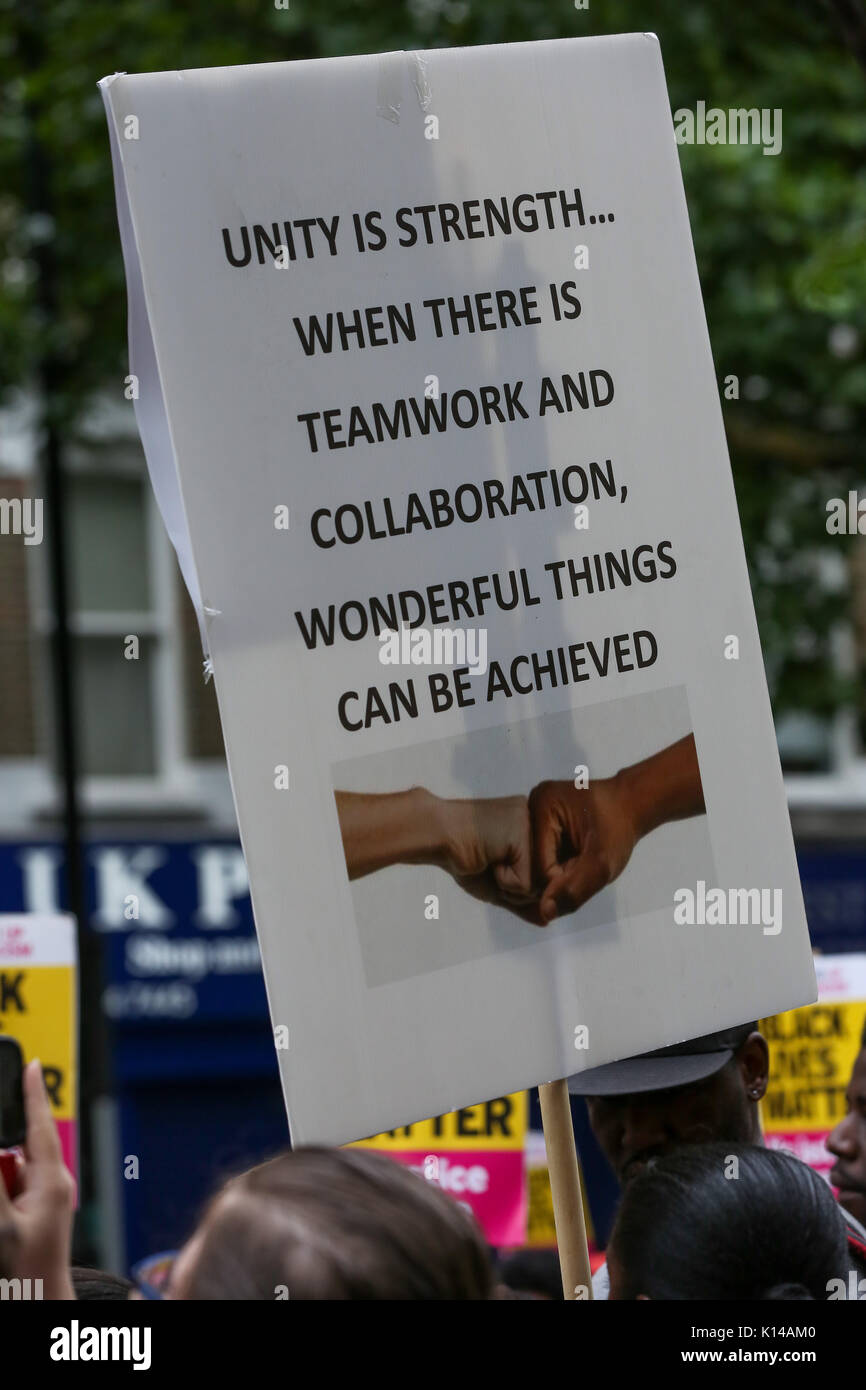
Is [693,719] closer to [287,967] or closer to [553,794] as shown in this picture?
[553,794]

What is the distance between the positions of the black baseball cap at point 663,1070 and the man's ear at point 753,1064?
0.23 ft

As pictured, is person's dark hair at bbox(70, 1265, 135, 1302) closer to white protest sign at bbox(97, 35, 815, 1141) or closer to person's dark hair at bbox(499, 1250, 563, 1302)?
white protest sign at bbox(97, 35, 815, 1141)

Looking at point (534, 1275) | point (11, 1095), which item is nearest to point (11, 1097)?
point (11, 1095)

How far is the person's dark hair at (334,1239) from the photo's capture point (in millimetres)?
1444

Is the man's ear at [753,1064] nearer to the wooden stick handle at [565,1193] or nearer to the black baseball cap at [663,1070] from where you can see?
the black baseball cap at [663,1070]

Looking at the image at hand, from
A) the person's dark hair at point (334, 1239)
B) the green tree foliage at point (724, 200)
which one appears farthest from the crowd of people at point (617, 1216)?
the green tree foliage at point (724, 200)

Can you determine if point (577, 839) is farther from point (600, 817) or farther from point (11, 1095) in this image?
point (11, 1095)

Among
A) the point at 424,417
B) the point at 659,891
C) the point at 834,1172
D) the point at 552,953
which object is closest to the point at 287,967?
the point at 552,953

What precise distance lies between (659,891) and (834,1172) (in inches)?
41.4

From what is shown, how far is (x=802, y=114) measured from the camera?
7148 mm

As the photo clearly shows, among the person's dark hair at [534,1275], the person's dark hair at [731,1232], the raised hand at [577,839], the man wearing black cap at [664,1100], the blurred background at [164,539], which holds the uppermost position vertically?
the blurred background at [164,539]

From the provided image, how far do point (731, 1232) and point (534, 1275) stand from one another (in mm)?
2807

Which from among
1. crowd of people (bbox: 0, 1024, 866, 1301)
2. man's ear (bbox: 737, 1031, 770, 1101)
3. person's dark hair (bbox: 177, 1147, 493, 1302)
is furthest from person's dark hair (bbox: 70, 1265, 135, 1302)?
man's ear (bbox: 737, 1031, 770, 1101)

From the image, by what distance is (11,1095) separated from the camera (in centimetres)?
233
